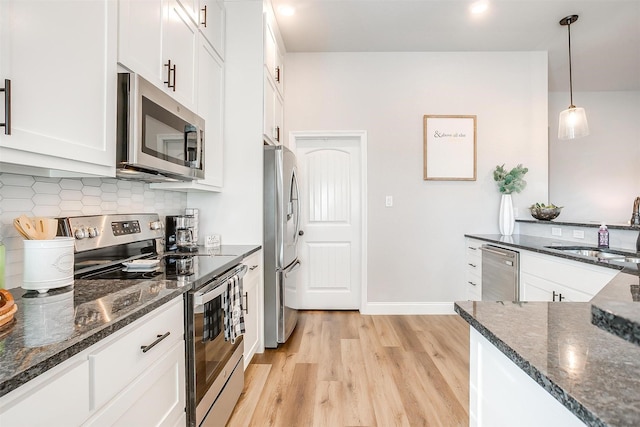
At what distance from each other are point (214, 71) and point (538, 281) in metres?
2.79

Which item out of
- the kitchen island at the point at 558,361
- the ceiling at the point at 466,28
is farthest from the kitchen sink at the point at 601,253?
the ceiling at the point at 466,28

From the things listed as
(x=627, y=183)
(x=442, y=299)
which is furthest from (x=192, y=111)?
(x=627, y=183)

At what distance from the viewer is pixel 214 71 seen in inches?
91.4

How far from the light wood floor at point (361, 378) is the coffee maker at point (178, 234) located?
0.99 metres

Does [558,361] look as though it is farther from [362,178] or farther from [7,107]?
[362,178]

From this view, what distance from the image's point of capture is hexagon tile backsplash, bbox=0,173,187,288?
121cm

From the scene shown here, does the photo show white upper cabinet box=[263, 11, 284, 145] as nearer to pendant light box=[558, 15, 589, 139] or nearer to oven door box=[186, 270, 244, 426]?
oven door box=[186, 270, 244, 426]

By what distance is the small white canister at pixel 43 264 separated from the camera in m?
1.06

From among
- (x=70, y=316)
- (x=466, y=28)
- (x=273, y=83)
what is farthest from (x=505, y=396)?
(x=466, y=28)

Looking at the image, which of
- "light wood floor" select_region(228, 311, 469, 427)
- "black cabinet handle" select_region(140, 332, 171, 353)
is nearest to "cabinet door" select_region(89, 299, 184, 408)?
"black cabinet handle" select_region(140, 332, 171, 353)

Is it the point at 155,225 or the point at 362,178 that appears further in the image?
the point at 362,178

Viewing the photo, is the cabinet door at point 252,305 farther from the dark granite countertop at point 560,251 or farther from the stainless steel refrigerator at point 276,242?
the dark granite countertop at point 560,251

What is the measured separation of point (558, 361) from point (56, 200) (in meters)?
1.82

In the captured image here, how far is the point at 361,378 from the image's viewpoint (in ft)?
7.07
